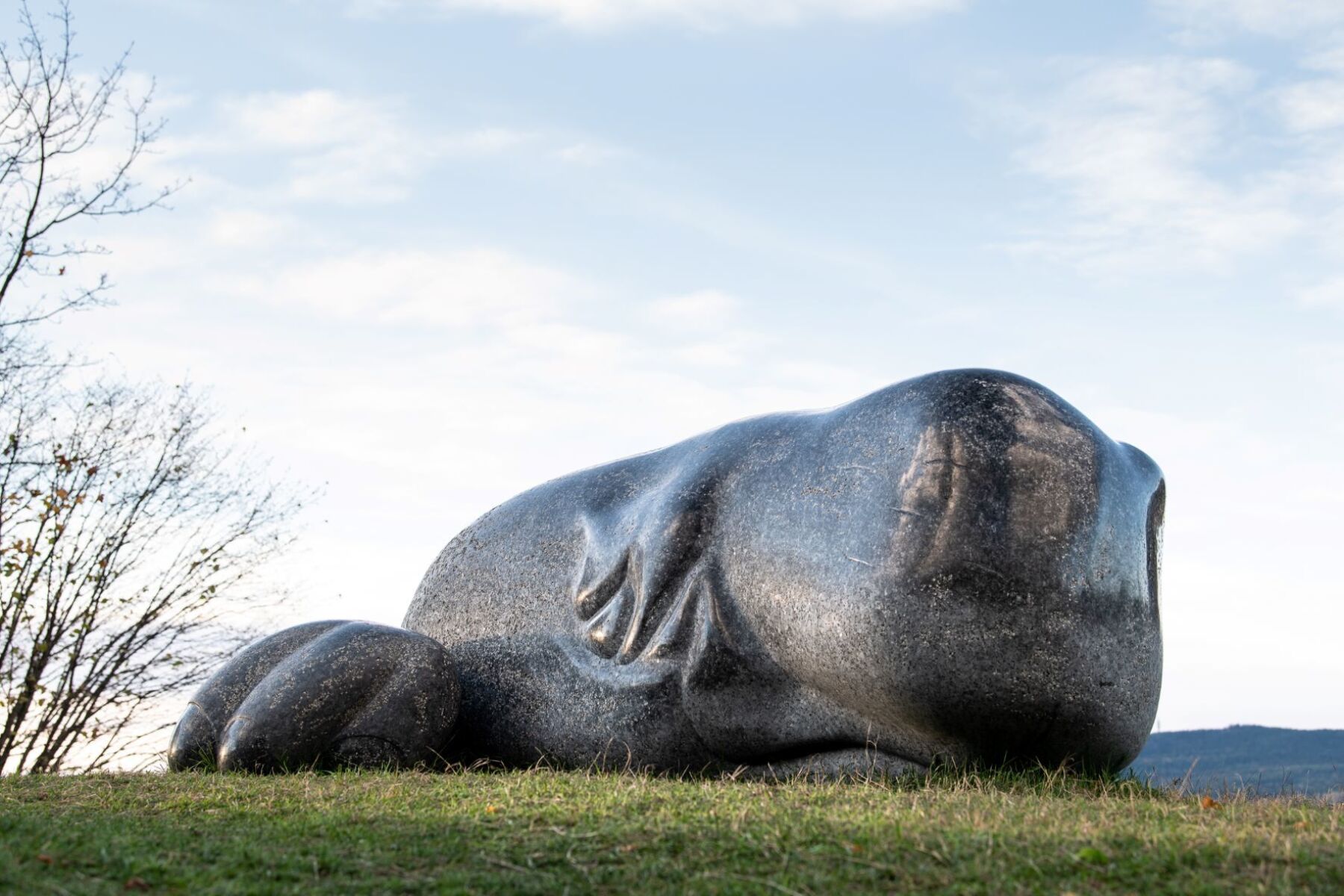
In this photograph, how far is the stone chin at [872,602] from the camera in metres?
6.91

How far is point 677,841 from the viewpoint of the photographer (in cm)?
516

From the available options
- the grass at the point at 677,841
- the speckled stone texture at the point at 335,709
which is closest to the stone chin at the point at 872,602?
the grass at the point at 677,841

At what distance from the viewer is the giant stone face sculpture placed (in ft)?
22.7

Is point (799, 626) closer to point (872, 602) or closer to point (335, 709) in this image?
point (872, 602)

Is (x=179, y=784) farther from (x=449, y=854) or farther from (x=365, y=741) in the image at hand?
(x=449, y=854)

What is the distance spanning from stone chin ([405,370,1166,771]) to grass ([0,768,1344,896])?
0.53 m

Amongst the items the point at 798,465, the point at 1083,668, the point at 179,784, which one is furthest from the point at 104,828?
the point at 1083,668

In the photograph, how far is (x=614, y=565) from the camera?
8.59m

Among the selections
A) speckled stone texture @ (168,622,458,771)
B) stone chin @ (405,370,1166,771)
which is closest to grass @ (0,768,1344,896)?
stone chin @ (405,370,1166,771)

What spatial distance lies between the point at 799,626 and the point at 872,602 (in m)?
0.56

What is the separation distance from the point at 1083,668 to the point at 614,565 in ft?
9.78

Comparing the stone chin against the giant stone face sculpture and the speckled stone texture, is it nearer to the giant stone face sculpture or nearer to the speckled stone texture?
the giant stone face sculpture

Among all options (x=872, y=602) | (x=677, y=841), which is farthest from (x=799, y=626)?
(x=677, y=841)

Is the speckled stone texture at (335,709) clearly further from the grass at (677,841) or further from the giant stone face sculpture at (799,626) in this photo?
the grass at (677,841)
